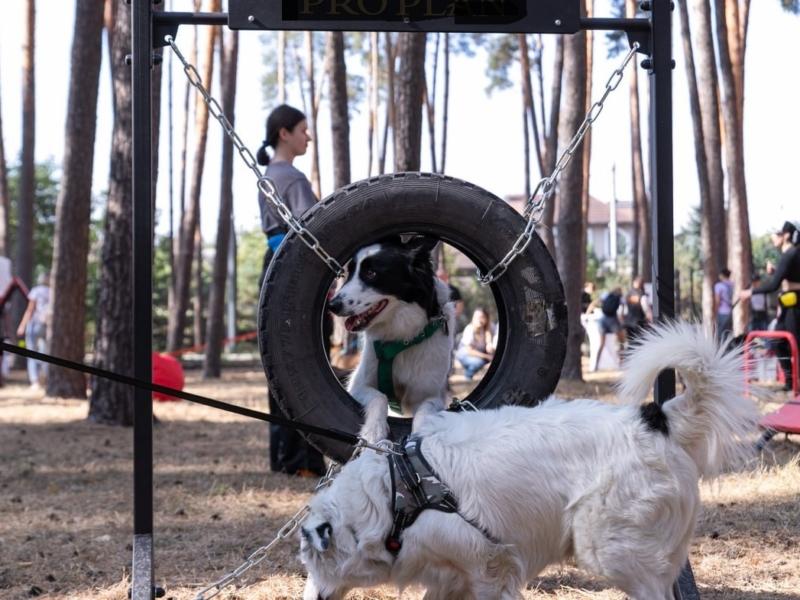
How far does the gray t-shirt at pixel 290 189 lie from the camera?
567 cm

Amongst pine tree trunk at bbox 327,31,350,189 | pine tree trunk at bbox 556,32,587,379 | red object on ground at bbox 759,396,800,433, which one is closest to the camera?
red object on ground at bbox 759,396,800,433

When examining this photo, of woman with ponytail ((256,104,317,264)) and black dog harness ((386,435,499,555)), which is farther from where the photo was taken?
woman with ponytail ((256,104,317,264))

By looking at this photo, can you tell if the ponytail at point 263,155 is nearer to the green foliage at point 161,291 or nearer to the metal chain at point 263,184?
the metal chain at point 263,184

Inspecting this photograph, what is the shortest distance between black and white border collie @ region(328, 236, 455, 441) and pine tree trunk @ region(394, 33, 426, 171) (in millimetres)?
5761

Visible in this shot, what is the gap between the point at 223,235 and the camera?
728 inches

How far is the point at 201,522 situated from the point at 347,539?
9.67ft

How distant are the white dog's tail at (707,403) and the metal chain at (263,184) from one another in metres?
1.37

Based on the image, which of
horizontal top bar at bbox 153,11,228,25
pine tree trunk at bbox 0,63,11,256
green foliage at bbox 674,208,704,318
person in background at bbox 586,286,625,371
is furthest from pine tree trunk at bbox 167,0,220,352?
green foliage at bbox 674,208,704,318

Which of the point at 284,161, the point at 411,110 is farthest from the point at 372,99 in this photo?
the point at 284,161

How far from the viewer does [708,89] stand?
55.9ft

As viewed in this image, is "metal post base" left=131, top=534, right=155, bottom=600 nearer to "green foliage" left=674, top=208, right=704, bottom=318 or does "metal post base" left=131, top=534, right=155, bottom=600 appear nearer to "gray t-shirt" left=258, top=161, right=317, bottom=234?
"gray t-shirt" left=258, top=161, right=317, bottom=234

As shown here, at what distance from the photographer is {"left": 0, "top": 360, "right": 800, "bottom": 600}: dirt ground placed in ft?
14.4

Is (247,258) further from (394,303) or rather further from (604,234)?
(394,303)

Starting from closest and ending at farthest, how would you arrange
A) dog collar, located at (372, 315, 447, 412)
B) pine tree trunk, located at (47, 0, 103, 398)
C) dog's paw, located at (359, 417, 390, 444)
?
dog's paw, located at (359, 417, 390, 444) → dog collar, located at (372, 315, 447, 412) → pine tree trunk, located at (47, 0, 103, 398)
